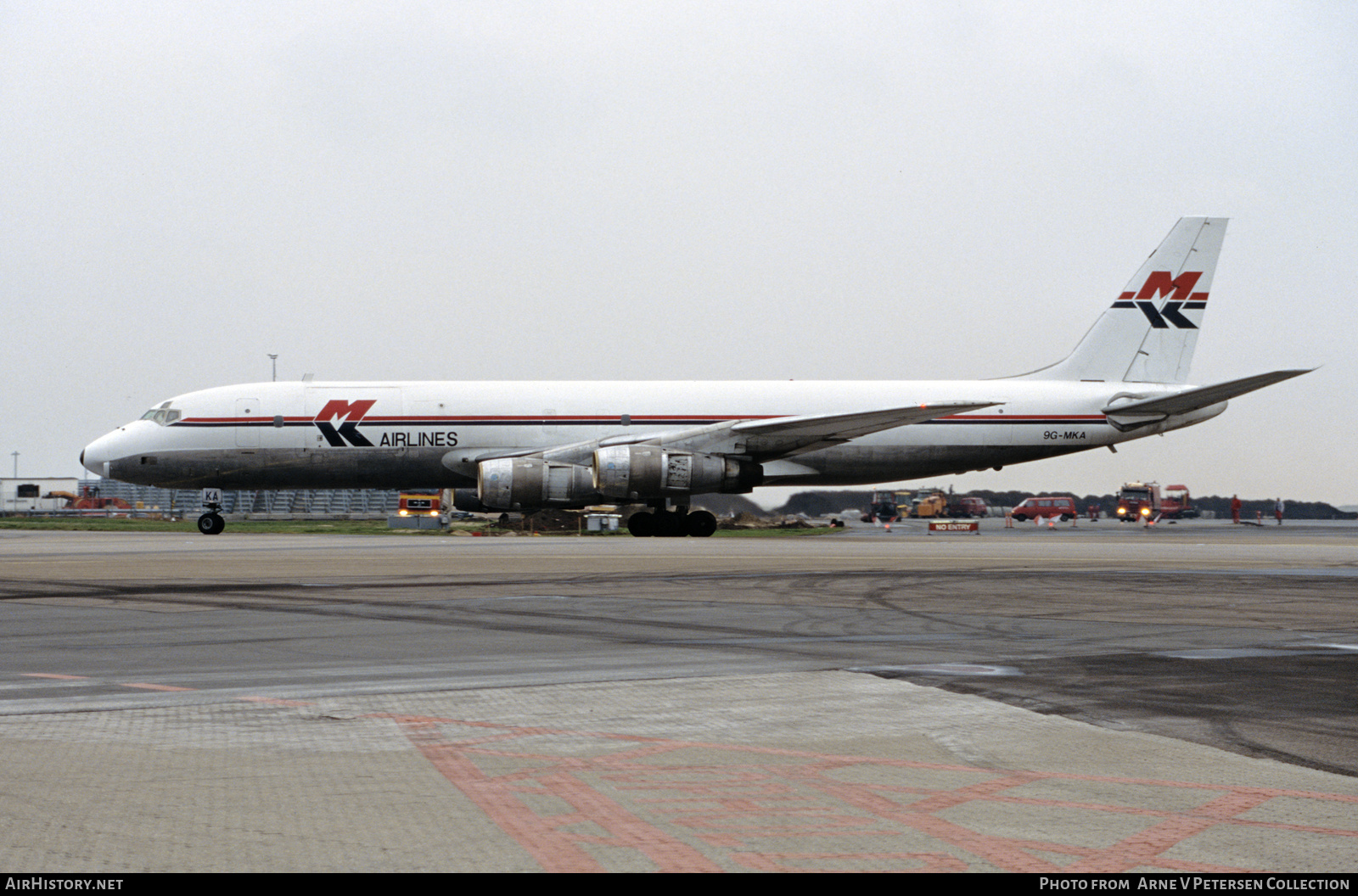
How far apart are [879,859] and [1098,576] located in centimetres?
1551

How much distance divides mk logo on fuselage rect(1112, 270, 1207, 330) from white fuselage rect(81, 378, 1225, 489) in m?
3.27

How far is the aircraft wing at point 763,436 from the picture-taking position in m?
31.1

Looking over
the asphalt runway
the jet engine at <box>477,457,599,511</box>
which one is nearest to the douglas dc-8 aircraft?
the jet engine at <box>477,457,599,511</box>

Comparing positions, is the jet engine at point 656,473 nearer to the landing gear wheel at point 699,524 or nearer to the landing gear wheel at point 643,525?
the landing gear wheel at point 643,525

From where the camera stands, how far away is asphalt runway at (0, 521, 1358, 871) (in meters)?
4.07

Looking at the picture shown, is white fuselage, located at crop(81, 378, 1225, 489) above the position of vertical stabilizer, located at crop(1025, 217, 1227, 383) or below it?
below

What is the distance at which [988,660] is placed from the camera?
8.91 m

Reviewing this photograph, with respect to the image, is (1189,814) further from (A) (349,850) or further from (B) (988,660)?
(B) (988,660)

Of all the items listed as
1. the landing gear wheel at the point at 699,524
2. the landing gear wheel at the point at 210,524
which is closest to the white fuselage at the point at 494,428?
the landing gear wheel at the point at 210,524

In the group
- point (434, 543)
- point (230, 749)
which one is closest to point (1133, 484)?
point (434, 543)

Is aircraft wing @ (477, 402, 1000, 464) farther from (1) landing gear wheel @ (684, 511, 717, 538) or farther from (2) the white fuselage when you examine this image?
(1) landing gear wheel @ (684, 511, 717, 538)

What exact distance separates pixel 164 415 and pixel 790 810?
112ft

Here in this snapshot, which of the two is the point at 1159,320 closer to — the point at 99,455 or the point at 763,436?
the point at 763,436

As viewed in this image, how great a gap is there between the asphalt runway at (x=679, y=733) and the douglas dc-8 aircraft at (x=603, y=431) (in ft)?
63.6
